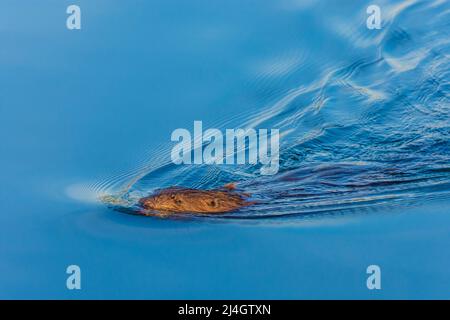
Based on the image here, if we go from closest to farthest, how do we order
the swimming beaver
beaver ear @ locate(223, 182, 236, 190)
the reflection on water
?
1. the swimming beaver
2. the reflection on water
3. beaver ear @ locate(223, 182, 236, 190)

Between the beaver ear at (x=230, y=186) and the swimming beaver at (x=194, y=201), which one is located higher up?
the beaver ear at (x=230, y=186)

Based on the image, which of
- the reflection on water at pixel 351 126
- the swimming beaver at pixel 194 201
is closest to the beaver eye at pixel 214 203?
the swimming beaver at pixel 194 201

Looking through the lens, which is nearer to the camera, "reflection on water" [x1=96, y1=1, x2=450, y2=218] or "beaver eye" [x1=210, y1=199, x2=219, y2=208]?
"beaver eye" [x1=210, y1=199, x2=219, y2=208]

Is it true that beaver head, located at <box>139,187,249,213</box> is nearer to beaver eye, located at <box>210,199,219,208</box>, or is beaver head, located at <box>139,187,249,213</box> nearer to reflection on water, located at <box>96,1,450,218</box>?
beaver eye, located at <box>210,199,219,208</box>

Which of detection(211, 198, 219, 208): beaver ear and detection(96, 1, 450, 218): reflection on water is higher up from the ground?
detection(96, 1, 450, 218): reflection on water

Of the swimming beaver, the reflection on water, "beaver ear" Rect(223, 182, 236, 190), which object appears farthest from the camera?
"beaver ear" Rect(223, 182, 236, 190)

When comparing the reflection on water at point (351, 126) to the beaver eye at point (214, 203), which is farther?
the reflection on water at point (351, 126)

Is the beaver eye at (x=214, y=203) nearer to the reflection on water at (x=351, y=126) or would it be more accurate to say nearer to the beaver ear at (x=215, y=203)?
the beaver ear at (x=215, y=203)

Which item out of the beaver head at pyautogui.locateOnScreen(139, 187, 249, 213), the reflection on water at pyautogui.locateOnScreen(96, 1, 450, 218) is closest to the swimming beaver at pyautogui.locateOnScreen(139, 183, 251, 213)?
the beaver head at pyautogui.locateOnScreen(139, 187, 249, 213)
